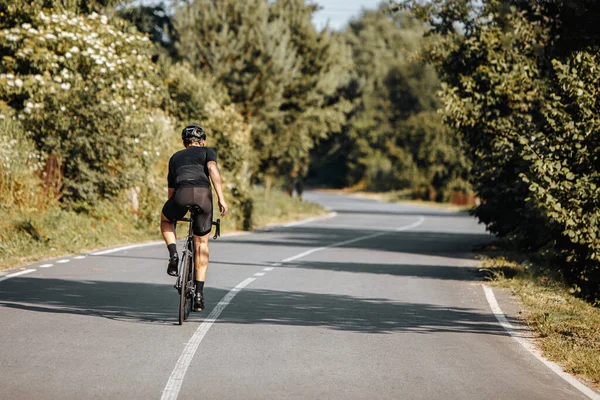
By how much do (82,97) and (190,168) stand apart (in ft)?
45.3

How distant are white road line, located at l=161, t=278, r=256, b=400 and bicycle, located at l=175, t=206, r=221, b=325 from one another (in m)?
0.24

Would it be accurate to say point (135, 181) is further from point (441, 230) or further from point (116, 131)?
point (441, 230)

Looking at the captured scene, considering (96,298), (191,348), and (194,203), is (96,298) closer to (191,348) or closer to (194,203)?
(194,203)

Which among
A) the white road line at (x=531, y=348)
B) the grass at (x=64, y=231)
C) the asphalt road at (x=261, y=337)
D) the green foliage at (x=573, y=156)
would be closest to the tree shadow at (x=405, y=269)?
the asphalt road at (x=261, y=337)

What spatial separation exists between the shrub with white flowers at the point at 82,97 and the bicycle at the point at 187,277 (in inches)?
518

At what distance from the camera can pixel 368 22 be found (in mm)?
113938

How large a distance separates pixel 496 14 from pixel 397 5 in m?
2.92

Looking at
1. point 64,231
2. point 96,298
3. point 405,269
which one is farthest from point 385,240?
point 96,298

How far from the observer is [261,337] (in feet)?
31.7

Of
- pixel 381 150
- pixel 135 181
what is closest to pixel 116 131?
pixel 135 181

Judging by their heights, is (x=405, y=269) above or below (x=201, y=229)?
below

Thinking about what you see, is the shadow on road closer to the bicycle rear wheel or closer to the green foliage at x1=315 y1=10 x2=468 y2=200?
the bicycle rear wheel

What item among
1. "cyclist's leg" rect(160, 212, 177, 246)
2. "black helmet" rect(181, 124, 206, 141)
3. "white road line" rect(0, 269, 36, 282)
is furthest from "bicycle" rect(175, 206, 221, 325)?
"white road line" rect(0, 269, 36, 282)

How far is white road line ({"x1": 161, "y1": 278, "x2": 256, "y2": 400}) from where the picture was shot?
7237 millimetres
